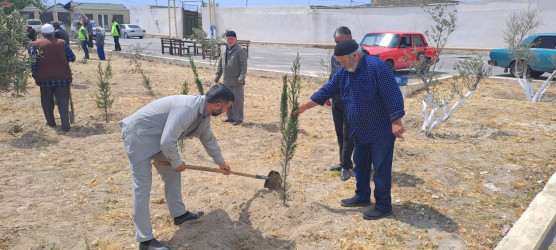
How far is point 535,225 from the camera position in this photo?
142 inches

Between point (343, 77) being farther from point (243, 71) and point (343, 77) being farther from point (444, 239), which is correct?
point (243, 71)

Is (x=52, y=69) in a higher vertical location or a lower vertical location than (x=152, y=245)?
higher

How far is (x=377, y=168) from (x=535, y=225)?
4.72 ft

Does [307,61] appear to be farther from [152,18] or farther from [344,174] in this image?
[152,18]

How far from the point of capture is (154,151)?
3143 millimetres

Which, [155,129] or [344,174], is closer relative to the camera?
[155,129]

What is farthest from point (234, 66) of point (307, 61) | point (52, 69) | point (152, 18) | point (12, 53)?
point (152, 18)

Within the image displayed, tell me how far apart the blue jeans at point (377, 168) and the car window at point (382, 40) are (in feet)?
31.8

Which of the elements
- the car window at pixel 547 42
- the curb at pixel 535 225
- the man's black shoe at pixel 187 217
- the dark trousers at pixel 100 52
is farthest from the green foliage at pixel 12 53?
the car window at pixel 547 42

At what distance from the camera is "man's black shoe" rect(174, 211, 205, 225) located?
Answer: 3.70 metres

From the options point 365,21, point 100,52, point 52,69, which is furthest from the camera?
point 365,21

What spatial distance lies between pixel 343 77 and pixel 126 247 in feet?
7.48

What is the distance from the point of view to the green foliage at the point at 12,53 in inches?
208

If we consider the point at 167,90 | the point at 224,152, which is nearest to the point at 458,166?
the point at 224,152
